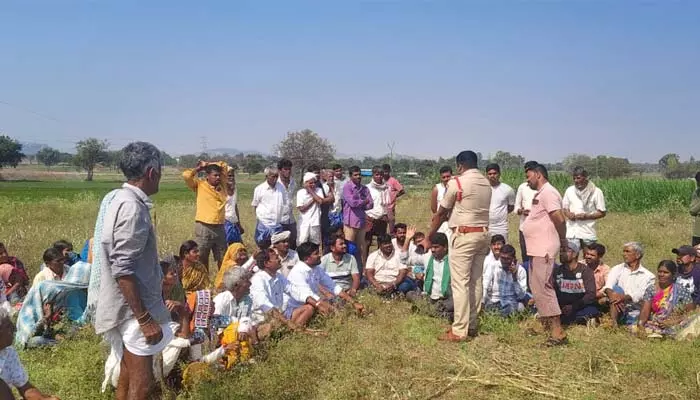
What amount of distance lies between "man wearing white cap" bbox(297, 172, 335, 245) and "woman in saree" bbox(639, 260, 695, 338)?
4.14 meters

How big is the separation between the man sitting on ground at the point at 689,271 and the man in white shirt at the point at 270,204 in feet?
15.9

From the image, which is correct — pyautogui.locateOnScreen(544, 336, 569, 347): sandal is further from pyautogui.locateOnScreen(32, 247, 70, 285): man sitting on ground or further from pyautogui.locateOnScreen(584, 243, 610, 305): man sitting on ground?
pyautogui.locateOnScreen(32, 247, 70, 285): man sitting on ground

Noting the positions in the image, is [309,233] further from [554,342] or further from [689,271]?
[689,271]

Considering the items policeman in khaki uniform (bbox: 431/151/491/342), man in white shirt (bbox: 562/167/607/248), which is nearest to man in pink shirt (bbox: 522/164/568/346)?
policeman in khaki uniform (bbox: 431/151/491/342)

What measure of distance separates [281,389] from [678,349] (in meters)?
3.52

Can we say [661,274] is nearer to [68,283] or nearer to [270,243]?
[270,243]

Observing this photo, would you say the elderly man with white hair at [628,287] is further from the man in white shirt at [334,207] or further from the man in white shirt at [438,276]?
the man in white shirt at [334,207]

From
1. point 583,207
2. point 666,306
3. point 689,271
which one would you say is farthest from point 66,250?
point 689,271

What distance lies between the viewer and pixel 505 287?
6.47 meters

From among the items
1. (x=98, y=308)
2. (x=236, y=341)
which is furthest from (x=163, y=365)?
(x=98, y=308)

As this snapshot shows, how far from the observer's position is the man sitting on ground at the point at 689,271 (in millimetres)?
6066

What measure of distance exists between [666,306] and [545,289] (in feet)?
4.81

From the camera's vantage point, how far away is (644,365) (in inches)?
186

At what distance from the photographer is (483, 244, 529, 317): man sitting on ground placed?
21.0 feet
